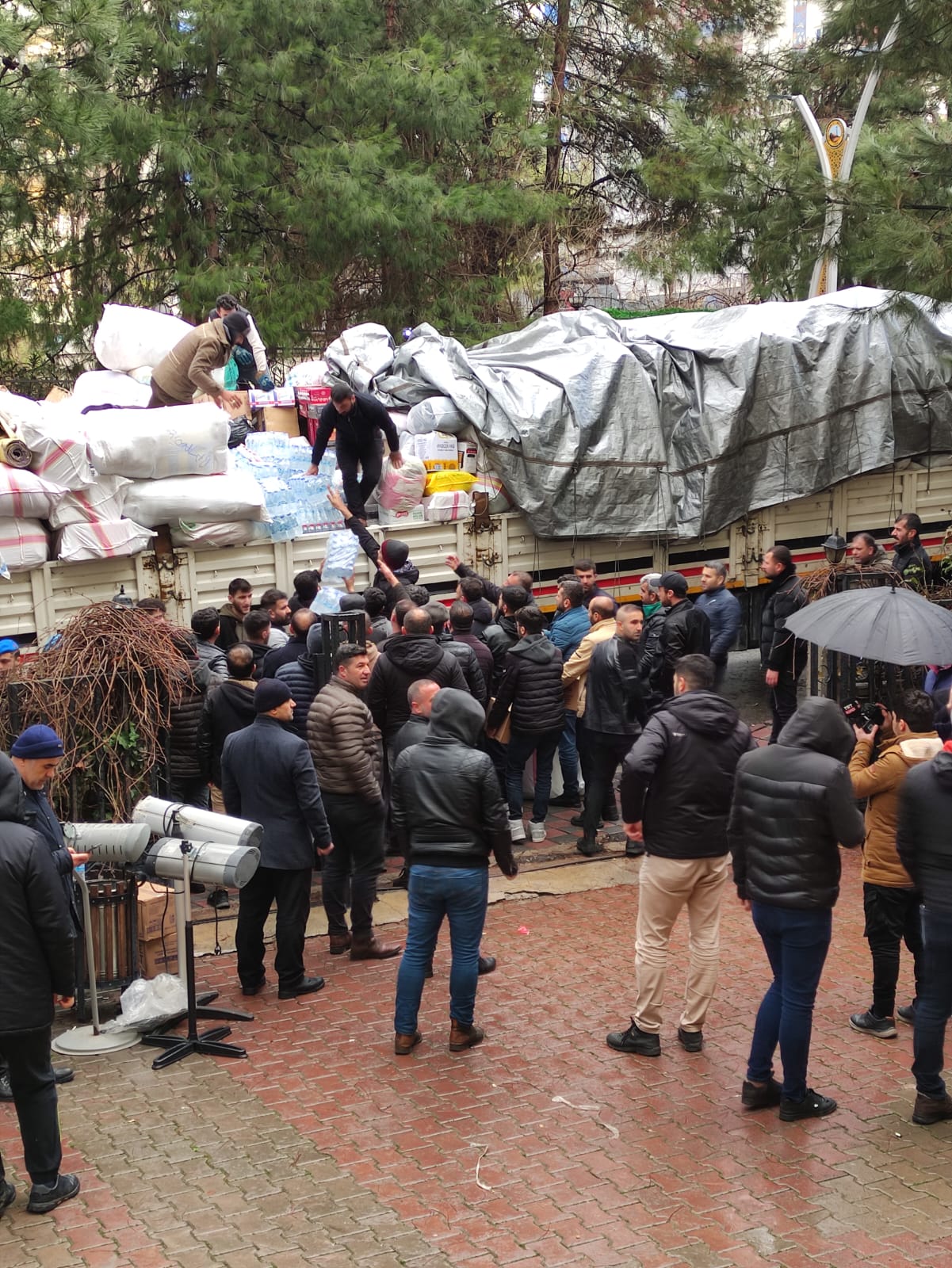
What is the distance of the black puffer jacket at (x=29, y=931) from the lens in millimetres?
4961

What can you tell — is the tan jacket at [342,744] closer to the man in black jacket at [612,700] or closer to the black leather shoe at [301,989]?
the black leather shoe at [301,989]

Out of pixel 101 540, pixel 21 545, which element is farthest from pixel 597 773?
pixel 21 545

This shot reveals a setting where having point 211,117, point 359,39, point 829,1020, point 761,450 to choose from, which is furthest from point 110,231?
point 829,1020

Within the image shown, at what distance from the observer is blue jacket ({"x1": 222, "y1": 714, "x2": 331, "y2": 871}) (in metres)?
6.78

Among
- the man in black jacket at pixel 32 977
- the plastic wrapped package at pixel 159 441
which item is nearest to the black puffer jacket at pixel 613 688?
the plastic wrapped package at pixel 159 441

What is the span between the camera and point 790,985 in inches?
221

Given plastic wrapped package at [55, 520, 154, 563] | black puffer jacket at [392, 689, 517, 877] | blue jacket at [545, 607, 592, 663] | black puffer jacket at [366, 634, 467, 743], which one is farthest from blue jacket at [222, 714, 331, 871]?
plastic wrapped package at [55, 520, 154, 563]

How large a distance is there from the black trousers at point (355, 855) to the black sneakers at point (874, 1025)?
8.12ft

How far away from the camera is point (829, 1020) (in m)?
6.59

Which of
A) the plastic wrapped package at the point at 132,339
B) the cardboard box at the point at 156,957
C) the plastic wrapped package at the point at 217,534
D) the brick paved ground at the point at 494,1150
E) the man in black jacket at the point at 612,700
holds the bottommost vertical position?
the brick paved ground at the point at 494,1150

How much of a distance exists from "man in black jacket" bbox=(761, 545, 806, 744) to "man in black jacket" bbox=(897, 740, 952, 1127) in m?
4.23

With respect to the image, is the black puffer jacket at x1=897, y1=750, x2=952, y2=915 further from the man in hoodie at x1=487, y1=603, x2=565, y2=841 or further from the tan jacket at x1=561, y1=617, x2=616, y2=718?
the tan jacket at x1=561, y1=617, x2=616, y2=718

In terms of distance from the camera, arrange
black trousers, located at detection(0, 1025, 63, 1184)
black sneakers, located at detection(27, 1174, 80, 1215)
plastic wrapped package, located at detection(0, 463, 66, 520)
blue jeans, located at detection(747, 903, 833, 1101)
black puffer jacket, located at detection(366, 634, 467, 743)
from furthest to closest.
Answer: plastic wrapped package, located at detection(0, 463, 66, 520) < black puffer jacket, located at detection(366, 634, 467, 743) < blue jeans, located at detection(747, 903, 833, 1101) < black sneakers, located at detection(27, 1174, 80, 1215) < black trousers, located at detection(0, 1025, 63, 1184)

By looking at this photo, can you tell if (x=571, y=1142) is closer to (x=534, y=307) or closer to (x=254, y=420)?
(x=254, y=420)
